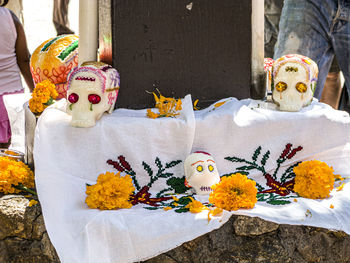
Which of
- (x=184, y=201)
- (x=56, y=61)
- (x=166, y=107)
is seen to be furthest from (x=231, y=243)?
(x=56, y=61)

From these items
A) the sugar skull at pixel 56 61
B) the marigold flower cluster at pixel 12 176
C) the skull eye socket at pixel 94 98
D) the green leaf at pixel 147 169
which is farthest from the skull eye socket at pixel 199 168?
the sugar skull at pixel 56 61

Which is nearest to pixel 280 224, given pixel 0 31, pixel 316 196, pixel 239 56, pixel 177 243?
pixel 316 196

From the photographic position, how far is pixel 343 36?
11.4 ft

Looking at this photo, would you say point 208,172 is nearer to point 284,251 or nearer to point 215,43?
point 284,251

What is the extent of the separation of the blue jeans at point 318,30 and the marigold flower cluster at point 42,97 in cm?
182

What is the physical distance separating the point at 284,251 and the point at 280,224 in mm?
124

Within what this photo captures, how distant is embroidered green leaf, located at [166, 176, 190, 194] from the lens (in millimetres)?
2508

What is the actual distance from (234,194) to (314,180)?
1.66 ft

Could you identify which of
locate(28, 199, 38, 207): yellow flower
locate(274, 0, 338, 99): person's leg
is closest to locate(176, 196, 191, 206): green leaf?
locate(28, 199, 38, 207): yellow flower

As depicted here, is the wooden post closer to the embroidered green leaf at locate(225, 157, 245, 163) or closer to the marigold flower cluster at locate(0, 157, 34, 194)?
the embroidered green leaf at locate(225, 157, 245, 163)

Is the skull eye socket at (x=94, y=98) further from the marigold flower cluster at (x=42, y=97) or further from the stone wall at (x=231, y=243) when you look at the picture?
the stone wall at (x=231, y=243)

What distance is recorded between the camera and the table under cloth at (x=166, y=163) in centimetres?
205

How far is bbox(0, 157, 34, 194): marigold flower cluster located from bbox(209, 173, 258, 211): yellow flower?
105 centimetres

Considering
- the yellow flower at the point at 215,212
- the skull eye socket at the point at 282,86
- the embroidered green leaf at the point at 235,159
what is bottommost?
the yellow flower at the point at 215,212
